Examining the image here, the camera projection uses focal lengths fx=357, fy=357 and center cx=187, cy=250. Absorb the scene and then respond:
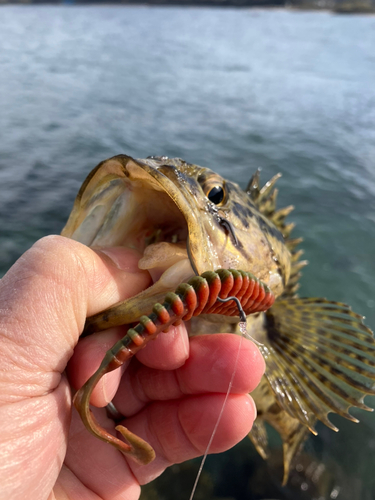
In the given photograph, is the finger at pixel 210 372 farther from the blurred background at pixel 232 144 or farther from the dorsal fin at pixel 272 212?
the blurred background at pixel 232 144

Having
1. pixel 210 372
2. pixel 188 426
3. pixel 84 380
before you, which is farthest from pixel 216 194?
pixel 188 426

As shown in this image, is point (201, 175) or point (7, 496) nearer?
point (7, 496)

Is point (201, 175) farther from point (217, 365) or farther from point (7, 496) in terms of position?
point (7, 496)

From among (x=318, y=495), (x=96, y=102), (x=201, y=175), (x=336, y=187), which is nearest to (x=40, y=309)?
(x=201, y=175)

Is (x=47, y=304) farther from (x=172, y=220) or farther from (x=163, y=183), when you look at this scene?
(x=172, y=220)

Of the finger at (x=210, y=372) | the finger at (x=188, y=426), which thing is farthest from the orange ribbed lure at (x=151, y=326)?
the finger at (x=188, y=426)
